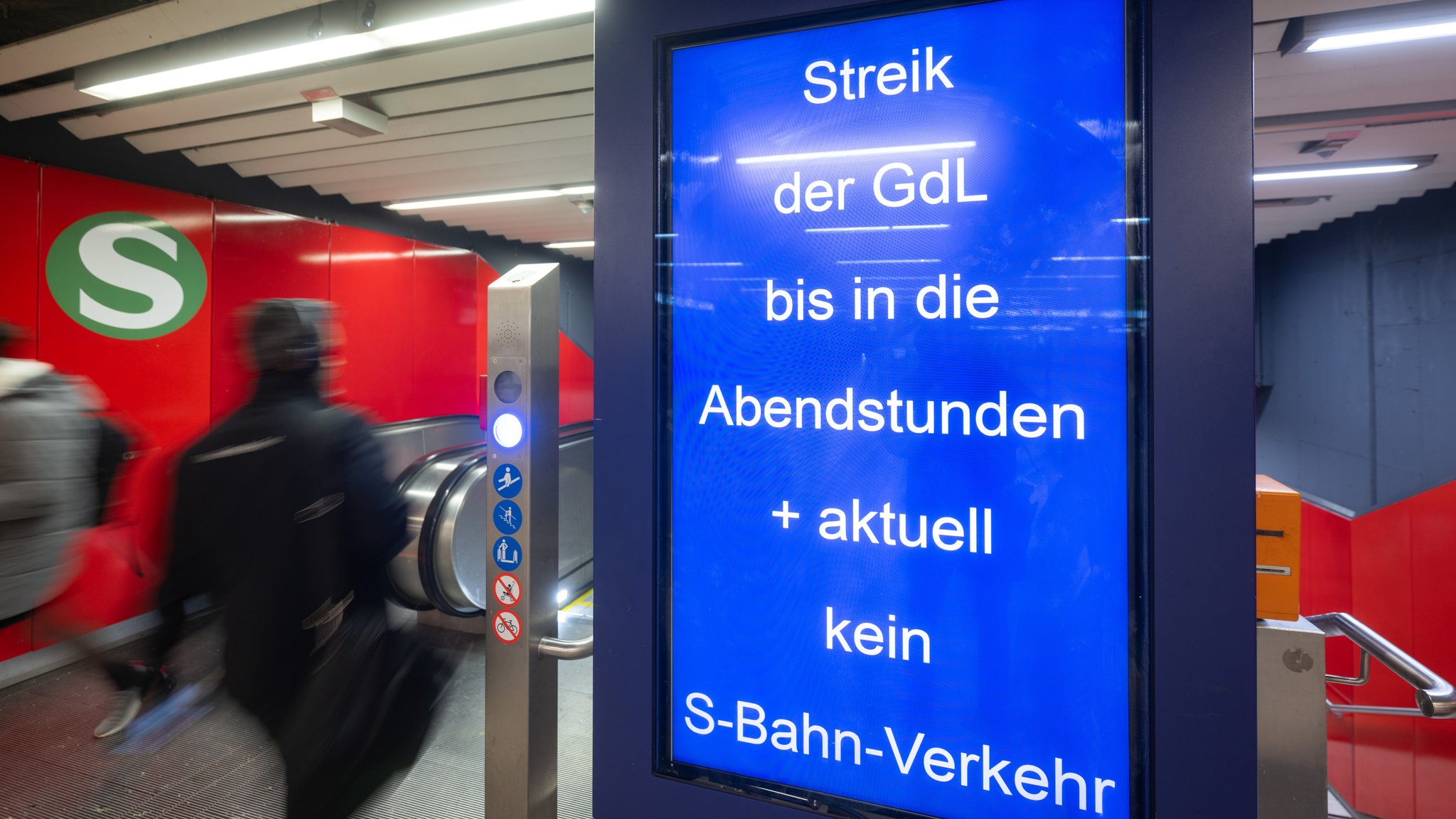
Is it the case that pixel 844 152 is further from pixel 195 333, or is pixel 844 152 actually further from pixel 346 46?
pixel 195 333

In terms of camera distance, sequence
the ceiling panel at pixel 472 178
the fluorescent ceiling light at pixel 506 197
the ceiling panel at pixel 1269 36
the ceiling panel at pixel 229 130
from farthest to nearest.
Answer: the fluorescent ceiling light at pixel 506 197 < the ceiling panel at pixel 472 178 < the ceiling panel at pixel 229 130 < the ceiling panel at pixel 1269 36

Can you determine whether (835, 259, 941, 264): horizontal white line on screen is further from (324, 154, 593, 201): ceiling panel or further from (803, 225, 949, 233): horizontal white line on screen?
(324, 154, 593, 201): ceiling panel

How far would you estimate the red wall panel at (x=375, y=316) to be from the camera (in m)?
5.74

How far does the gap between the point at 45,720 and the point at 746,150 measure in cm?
459

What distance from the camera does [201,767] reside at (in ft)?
9.20

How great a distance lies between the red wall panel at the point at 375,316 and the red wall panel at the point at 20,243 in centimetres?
196

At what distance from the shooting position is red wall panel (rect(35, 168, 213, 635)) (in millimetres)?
3916

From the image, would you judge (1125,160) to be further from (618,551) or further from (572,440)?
(572,440)

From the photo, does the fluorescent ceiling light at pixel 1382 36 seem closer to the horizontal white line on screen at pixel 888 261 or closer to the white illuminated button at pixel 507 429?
the horizontal white line on screen at pixel 888 261

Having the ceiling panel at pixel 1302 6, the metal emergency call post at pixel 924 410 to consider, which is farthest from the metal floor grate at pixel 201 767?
the ceiling panel at pixel 1302 6

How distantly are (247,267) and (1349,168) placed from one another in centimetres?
891

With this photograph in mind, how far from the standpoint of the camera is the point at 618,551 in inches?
49.8

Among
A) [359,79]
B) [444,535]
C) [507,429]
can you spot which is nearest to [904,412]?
[507,429]

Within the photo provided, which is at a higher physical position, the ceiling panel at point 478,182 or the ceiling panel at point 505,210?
the ceiling panel at point 505,210
